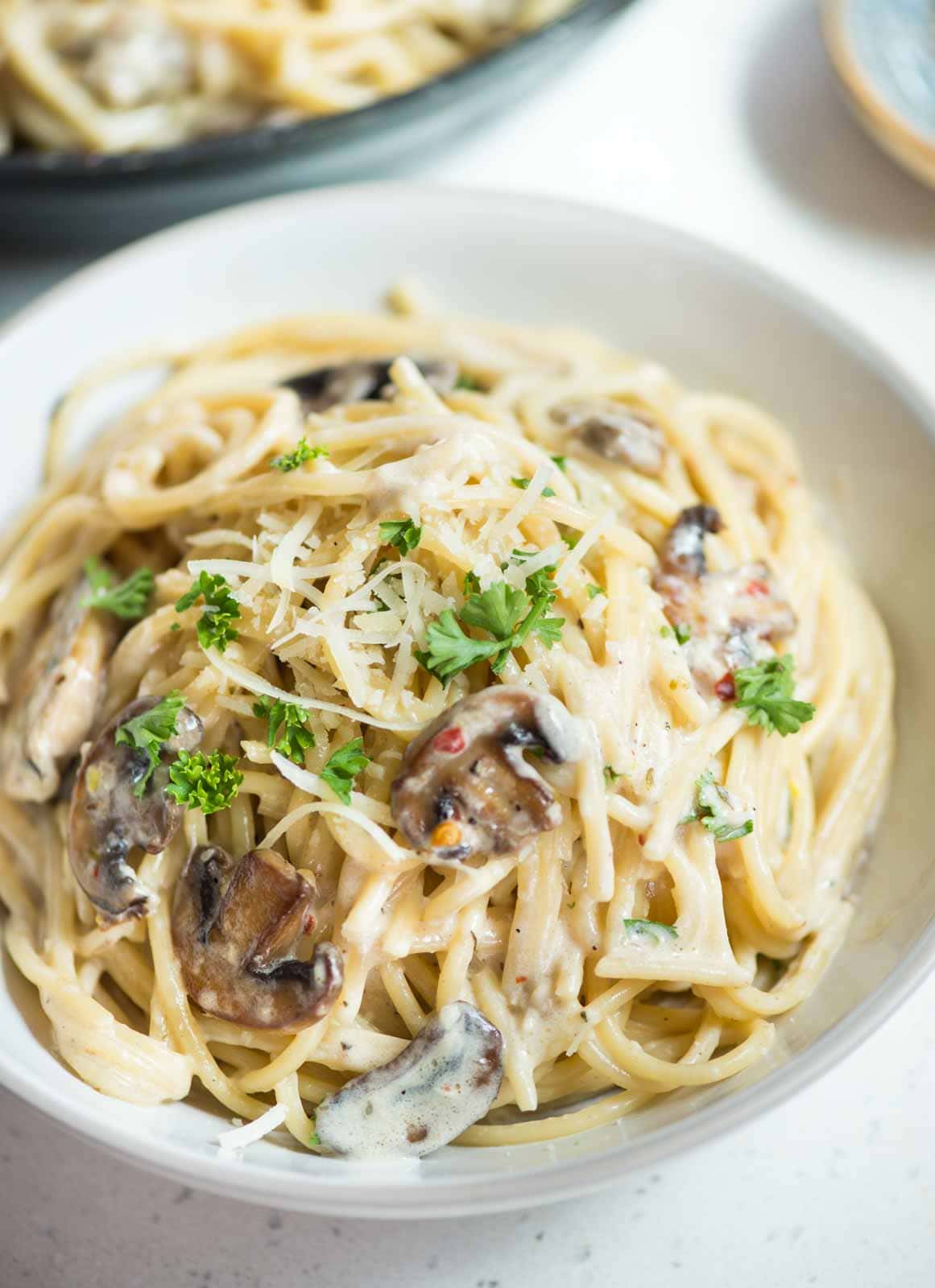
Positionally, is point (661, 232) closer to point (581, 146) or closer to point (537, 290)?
point (537, 290)

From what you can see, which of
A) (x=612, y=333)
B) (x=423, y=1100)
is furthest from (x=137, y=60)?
(x=423, y=1100)

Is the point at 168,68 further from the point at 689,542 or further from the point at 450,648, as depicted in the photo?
the point at 450,648

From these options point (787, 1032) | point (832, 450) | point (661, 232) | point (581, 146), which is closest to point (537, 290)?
point (661, 232)

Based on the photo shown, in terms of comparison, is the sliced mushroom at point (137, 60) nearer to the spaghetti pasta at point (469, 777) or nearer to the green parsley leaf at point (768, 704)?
the spaghetti pasta at point (469, 777)

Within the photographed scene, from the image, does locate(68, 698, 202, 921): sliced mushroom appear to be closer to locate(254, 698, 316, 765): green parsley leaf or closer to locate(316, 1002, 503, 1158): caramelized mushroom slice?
locate(254, 698, 316, 765): green parsley leaf

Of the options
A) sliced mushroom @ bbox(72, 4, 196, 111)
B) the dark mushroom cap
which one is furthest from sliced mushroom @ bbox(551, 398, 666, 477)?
sliced mushroom @ bbox(72, 4, 196, 111)

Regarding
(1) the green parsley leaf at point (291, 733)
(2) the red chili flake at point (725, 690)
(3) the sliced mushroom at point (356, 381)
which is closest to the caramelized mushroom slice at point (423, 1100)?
(1) the green parsley leaf at point (291, 733)
